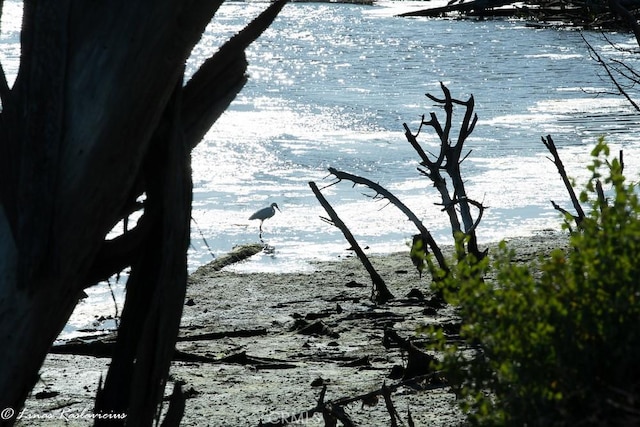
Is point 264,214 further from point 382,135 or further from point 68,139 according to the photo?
point 68,139

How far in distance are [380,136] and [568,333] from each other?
14673mm

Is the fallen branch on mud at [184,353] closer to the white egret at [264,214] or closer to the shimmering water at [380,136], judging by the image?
the shimmering water at [380,136]

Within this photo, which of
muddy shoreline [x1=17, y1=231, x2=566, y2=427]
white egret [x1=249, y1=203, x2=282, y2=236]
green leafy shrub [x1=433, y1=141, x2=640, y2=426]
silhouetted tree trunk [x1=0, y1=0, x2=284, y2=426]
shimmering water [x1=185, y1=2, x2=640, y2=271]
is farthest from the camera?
shimmering water [x1=185, y1=2, x2=640, y2=271]

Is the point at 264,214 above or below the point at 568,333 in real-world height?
below

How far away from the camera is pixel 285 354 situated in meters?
6.89

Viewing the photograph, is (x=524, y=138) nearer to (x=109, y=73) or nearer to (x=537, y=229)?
(x=537, y=229)

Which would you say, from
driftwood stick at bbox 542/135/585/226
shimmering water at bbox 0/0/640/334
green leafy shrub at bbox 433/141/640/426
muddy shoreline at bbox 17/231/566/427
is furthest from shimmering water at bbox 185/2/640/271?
green leafy shrub at bbox 433/141/640/426

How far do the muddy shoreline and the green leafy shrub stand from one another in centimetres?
198

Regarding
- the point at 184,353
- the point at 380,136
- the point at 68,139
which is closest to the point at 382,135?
the point at 380,136

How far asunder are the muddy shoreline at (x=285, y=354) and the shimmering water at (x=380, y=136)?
776 millimetres

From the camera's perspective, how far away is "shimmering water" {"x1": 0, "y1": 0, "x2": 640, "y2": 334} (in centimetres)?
1130

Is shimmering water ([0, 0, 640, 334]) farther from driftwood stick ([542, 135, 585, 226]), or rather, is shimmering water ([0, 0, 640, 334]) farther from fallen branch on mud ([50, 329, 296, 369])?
driftwood stick ([542, 135, 585, 226])

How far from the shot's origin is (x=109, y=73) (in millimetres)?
3385

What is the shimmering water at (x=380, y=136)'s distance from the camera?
11.3 meters
